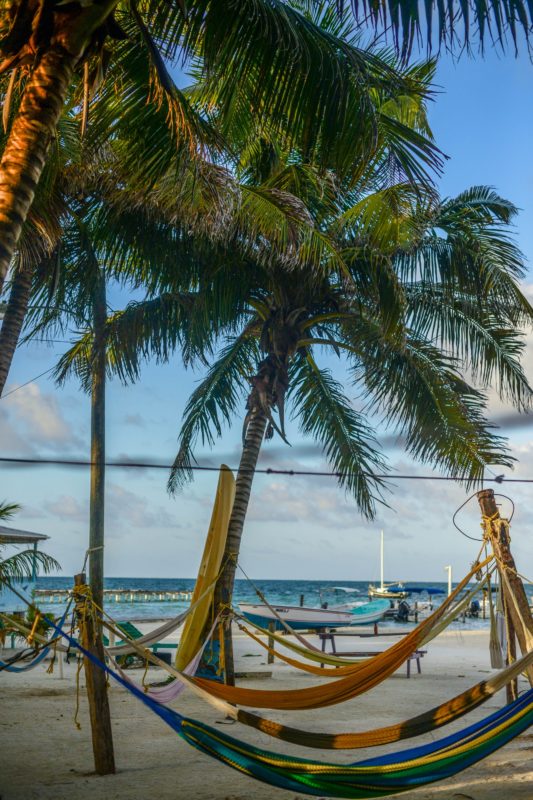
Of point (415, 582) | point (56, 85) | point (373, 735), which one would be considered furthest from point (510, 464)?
point (415, 582)

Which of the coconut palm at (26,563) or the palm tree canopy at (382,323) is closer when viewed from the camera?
the palm tree canopy at (382,323)

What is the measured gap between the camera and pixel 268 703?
3.78 metres

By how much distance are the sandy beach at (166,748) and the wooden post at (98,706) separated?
3.6 inches

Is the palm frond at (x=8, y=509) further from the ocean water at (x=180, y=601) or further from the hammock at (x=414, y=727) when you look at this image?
the hammock at (x=414, y=727)

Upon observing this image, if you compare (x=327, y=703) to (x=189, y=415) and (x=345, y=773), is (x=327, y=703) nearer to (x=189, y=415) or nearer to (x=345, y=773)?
(x=345, y=773)

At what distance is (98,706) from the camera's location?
406 centimetres

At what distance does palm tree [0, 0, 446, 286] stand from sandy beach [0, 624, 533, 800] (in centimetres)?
251

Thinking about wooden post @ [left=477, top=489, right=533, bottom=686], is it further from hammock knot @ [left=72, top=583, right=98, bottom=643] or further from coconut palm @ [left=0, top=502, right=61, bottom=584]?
coconut palm @ [left=0, top=502, right=61, bottom=584]

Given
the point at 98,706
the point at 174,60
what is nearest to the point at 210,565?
the point at 98,706

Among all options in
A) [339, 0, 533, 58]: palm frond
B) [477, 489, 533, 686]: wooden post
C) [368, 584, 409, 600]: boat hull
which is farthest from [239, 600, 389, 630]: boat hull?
[368, 584, 409, 600]: boat hull

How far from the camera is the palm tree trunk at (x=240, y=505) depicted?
6.83 m

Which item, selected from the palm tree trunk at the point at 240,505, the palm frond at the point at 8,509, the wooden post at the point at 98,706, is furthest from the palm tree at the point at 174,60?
the palm frond at the point at 8,509

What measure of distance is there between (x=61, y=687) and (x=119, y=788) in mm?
4378

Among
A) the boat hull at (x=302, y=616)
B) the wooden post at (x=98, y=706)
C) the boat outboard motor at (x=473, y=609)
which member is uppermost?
the wooden post at (x=98, y=706)
